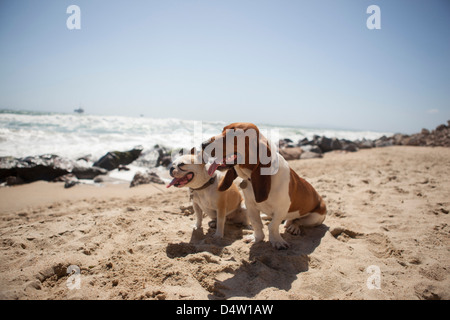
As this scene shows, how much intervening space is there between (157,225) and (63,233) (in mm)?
1079

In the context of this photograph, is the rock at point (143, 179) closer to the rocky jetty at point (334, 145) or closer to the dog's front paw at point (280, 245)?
the dog's front paw at point (280, 245)

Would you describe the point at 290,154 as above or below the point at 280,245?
above

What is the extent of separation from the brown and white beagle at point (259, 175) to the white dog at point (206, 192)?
1.27ft

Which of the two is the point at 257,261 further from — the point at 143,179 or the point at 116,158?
the point at 116,158

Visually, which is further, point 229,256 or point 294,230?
point 294,230

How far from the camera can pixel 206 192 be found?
2.91 metres

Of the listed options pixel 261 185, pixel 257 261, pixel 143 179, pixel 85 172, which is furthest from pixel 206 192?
A: pixel 85 172

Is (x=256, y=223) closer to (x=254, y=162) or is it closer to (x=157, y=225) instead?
(x=254, y=162)

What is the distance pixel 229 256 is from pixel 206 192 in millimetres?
817

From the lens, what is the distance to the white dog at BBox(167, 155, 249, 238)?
8.83 ft

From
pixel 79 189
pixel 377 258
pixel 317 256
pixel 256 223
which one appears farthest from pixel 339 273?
pixel 79 189

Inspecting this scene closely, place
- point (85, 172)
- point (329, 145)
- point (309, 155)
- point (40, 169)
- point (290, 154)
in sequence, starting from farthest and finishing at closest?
point (329, 145), point (309, 155), point (290, 154), point (85, 172), point (40, 169)

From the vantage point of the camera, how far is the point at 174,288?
187cm

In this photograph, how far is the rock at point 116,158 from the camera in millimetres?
8023
